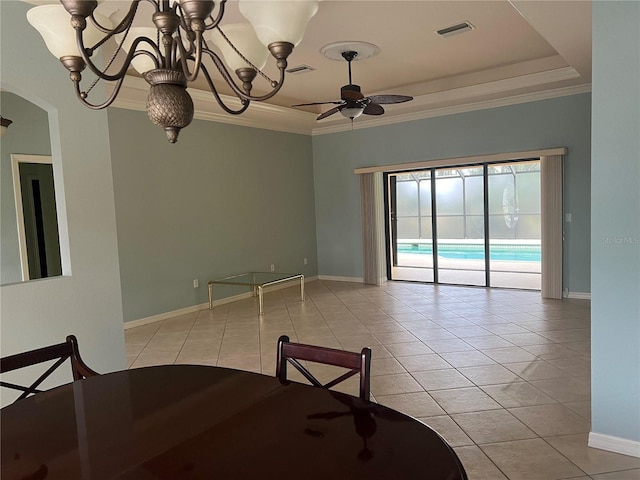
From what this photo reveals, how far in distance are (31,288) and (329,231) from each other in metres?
5.99

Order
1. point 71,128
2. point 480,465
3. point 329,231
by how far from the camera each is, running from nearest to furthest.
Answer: point 480,465 → point 71,128 → point 329,231

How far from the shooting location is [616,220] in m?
2.35

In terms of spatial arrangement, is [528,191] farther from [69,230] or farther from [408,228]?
[69,230]

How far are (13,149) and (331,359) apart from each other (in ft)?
14.7

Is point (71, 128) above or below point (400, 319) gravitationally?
above

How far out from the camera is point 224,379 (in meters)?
1.73

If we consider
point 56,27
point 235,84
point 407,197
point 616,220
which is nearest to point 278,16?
point 235,84

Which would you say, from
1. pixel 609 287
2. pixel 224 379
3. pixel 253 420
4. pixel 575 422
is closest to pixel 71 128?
pixel 224 379

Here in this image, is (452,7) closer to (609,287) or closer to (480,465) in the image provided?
(609,287)

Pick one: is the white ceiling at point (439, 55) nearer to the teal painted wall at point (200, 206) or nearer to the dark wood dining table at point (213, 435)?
the teal painted wall at point (200, 206)

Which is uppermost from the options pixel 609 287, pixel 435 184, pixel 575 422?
pixel 435 184

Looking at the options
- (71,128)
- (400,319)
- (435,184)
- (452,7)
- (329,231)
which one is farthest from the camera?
(329,231)

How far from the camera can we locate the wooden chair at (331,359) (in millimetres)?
1643

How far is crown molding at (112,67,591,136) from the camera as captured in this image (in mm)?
5340
